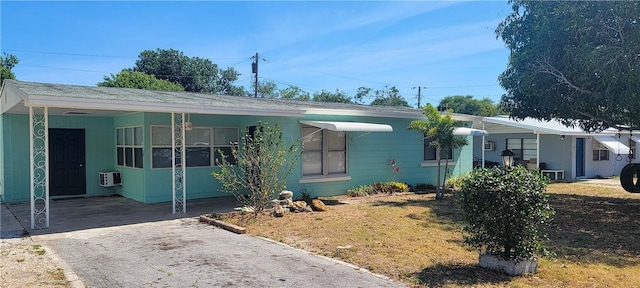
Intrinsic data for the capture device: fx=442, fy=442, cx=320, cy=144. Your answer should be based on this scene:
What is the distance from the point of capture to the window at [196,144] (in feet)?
36.0

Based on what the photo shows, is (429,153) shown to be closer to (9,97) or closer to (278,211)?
(278,211)

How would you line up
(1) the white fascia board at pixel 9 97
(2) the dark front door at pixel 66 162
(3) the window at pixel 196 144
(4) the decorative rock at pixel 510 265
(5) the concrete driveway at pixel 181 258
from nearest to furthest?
(5) the concrete driveway at pixel 181 258, (4) the decorative rock at pixel 510 265, (1) the white fascia board at pixel 9 97, (3) the window at pixel 196 144, (2) the dark front door at pixel 66 162

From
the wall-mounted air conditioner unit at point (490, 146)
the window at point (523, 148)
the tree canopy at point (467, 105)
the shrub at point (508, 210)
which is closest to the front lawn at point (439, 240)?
the shrub at point (508, 210)

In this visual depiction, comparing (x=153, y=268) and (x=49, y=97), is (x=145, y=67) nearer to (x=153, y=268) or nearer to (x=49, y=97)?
(x=49, y=97)

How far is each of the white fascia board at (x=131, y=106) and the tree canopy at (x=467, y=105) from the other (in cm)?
4582

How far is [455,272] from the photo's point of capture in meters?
5.32

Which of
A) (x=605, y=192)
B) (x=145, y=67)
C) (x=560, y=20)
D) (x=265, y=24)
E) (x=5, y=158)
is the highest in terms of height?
(x=145, y=67)

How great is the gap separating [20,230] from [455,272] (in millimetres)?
7366

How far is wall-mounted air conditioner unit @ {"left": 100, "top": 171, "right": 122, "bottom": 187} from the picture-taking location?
40.1 ft

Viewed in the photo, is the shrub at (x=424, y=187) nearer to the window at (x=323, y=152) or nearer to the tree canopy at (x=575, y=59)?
the window at (x=323, y=152)

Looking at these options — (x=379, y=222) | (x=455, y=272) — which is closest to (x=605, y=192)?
(x=379, y=222)

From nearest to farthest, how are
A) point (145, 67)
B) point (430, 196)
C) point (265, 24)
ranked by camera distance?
point (430, 196) < point (265, 24) < point (145, 67)

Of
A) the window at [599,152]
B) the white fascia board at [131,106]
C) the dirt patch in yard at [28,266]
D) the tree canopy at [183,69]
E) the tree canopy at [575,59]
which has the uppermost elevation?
the tree canopy at [183,69]

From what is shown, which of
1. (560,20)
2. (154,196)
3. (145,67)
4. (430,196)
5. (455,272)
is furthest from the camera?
(145,67)
